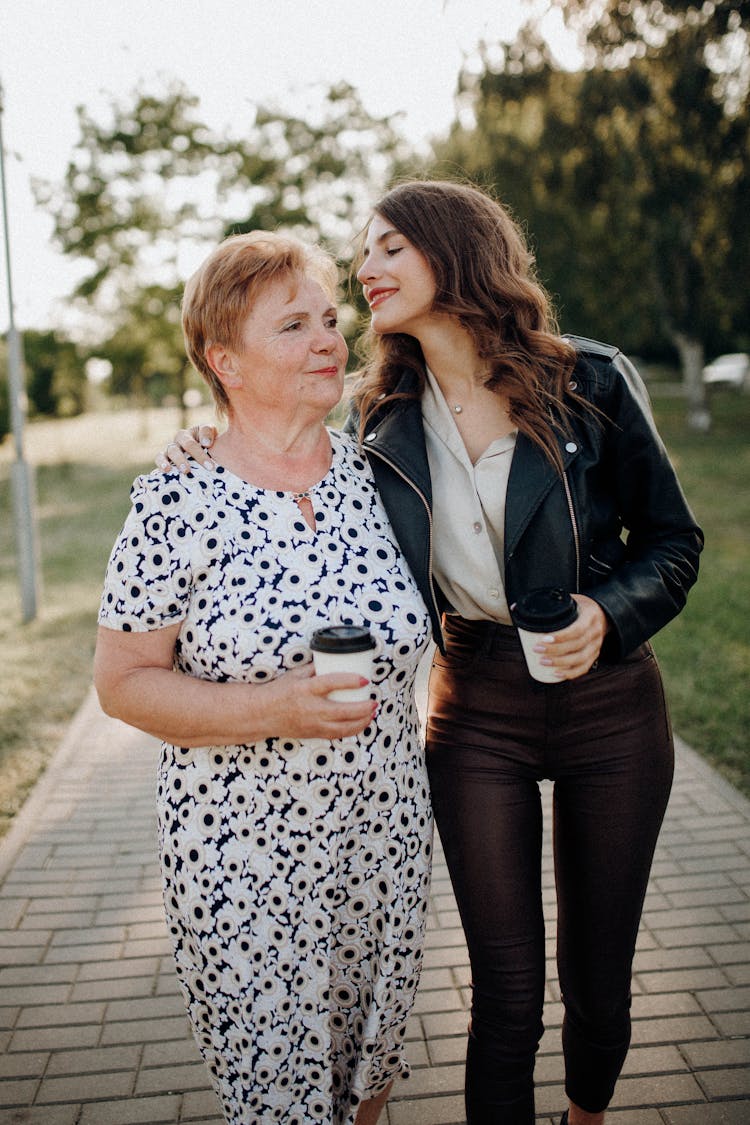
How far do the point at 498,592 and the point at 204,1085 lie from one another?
71.5 inches

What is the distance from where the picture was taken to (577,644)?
1.96m

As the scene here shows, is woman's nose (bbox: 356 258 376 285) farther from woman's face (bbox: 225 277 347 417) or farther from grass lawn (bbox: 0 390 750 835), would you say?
grass lawn (bbox: 0 390 750 835)

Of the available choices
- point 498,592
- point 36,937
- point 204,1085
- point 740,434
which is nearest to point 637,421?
point 498,592

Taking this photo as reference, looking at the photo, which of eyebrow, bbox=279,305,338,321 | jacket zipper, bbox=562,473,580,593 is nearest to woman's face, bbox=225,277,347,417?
eyebrow, bbox=279,305,338,321

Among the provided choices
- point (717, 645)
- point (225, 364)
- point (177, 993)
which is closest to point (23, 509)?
point (717, 645)

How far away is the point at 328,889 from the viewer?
2119 millimetres

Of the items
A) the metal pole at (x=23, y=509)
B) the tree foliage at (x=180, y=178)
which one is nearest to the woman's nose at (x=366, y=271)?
the metal pole at (x=23, y=509)

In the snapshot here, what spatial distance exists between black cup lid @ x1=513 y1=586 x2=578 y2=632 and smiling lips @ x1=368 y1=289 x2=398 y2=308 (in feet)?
2.77

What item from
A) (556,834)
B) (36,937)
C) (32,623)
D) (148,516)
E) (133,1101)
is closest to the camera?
(148,516)

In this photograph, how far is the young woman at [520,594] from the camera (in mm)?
2174

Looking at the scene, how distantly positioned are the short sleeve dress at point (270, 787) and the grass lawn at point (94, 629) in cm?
310

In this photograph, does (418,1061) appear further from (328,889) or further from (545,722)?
(545,722)

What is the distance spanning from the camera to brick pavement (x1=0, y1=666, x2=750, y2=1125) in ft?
9.00

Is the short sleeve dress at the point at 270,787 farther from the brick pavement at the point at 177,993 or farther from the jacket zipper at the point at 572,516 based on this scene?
the brick pavement at the point at 177,993
